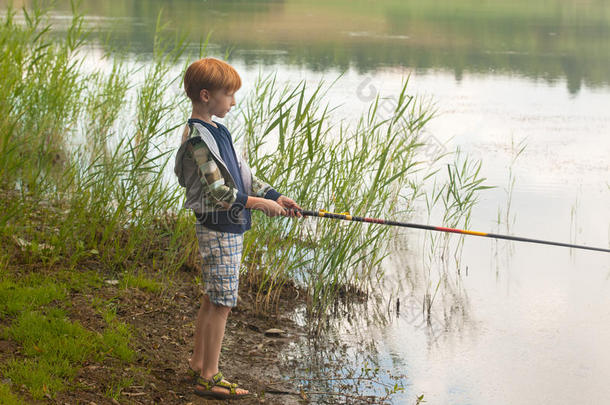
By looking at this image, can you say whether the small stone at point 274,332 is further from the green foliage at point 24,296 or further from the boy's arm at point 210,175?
the boy's arm at point 210,175

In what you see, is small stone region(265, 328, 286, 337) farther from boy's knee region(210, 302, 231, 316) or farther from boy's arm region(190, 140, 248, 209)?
boy's arm region(190, 140, 248, 209)

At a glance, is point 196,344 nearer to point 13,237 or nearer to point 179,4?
point 13,237

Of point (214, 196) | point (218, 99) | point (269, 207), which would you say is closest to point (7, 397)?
point (214, 196)

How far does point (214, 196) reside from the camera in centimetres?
254

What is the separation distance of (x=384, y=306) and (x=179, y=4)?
50.9ft

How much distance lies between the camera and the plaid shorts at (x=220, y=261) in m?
2.63

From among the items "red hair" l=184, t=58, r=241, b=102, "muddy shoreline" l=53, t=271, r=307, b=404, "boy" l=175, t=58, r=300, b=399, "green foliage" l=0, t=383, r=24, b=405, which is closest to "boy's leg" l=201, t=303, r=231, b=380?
"boy" l=175, t=58, r=300, b=399

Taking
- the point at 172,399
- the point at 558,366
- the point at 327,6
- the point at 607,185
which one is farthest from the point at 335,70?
the point at 327,6

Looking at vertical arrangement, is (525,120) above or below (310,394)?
above

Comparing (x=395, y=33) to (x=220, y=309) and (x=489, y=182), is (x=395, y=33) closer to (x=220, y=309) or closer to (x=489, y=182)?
(x=489, y=182)

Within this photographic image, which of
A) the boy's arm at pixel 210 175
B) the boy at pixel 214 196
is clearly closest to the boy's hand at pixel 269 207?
the boy at pixel 214 196

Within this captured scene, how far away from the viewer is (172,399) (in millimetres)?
2725

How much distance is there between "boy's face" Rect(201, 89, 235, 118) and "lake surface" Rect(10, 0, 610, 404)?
50.8 inches

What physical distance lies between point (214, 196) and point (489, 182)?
158 inches
